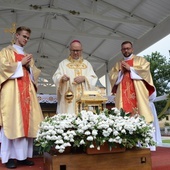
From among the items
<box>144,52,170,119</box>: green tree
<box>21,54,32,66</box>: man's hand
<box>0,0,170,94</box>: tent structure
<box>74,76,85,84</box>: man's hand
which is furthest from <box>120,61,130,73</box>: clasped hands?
<box>144,52,170,119</box>: green tree

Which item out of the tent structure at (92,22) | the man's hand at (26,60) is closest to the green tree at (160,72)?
the tent structure at (92,22)

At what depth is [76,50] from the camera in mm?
3826

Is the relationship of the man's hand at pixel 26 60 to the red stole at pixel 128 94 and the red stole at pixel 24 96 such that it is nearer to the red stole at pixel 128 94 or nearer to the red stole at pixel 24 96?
the red stole at pixel 24 96

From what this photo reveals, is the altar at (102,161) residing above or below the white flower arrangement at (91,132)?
below

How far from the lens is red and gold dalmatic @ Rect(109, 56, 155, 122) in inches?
148

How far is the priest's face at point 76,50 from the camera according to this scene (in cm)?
377

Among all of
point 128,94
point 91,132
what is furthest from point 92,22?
point 91,132

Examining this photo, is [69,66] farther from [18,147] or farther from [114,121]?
[114,121]

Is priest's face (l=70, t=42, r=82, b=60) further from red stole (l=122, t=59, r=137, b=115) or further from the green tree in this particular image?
the green tree

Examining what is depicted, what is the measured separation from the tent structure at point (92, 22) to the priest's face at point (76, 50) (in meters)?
5.04

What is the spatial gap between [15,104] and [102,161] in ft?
4.07

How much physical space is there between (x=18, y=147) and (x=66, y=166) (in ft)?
3.06

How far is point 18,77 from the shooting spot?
126 inches

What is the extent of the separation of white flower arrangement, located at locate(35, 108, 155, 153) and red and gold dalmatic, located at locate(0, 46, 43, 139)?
58 centimetres
